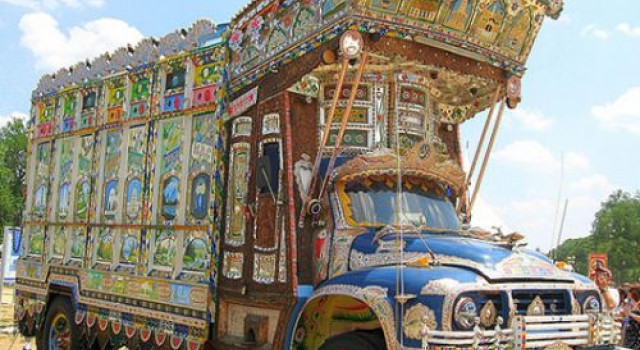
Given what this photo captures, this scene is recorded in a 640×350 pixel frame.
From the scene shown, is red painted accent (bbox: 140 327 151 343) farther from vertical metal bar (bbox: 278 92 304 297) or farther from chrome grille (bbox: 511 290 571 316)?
chrome grille (bbox: 511 290 571 316)

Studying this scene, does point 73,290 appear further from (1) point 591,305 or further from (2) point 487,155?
(1) point 591,305

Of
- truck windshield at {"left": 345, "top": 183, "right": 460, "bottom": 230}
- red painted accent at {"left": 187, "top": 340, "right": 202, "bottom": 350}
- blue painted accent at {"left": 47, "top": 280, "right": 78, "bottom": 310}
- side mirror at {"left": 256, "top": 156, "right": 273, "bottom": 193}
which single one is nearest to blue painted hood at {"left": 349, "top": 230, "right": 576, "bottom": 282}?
truck windshield at {"left": 345, "top": 183, "right": 460, "bottom": 230}

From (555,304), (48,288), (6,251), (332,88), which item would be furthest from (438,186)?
(6,251)

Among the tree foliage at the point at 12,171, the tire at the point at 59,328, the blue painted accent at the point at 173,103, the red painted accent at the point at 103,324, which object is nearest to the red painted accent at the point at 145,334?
the red painted accent at the point at 103,324

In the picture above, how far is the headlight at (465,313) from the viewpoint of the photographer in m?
4.91

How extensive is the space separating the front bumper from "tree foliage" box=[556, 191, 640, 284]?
114 feet

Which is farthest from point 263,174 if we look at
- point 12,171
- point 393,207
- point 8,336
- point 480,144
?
point 12,171

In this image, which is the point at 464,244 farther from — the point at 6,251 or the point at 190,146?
the point at 6,251

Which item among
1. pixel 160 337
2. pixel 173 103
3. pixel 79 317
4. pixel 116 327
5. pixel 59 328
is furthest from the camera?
pixel 59 328

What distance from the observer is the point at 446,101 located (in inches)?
342

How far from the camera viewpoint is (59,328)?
11.1 metres

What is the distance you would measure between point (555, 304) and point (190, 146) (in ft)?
16.6

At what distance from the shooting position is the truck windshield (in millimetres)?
6691

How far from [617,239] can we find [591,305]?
128ft
